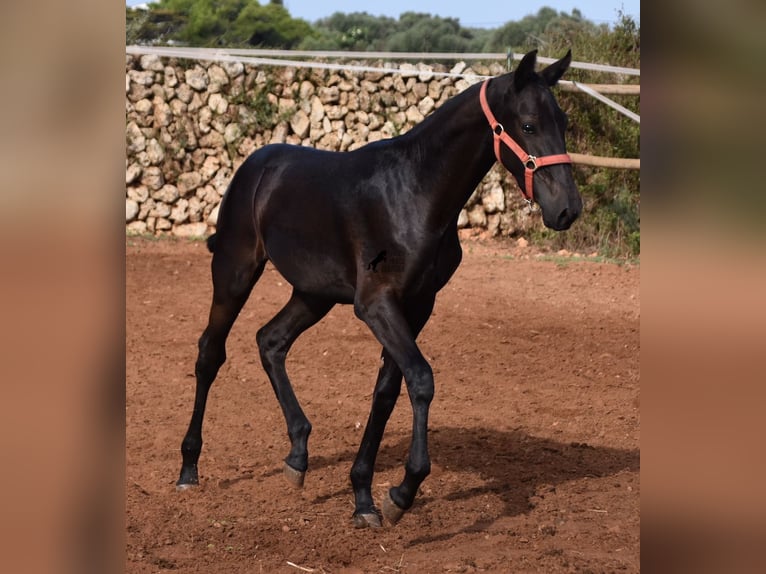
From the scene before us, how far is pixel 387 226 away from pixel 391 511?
4.38ft

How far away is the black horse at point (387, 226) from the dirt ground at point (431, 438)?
302 mm

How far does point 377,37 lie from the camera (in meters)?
45.4

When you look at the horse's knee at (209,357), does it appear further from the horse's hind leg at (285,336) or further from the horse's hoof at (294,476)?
the horse's hoof at (294,476)

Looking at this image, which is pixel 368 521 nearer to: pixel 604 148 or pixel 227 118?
pixel 604 148

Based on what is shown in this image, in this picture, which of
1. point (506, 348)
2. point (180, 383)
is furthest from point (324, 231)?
point (506, 348)

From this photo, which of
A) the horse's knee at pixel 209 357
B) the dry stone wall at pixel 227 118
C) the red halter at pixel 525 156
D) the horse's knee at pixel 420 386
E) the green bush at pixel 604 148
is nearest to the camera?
the red halter at pixel 525 156

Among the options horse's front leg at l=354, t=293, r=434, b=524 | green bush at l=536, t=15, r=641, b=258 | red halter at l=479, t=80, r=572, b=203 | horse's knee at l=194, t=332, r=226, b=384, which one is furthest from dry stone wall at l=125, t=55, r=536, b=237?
red halter at l=479, t=80, r=572, b=203

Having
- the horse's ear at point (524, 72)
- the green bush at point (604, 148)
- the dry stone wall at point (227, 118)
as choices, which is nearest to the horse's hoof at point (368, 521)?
the horse's ear at point (524, 72)

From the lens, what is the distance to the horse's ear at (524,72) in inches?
162

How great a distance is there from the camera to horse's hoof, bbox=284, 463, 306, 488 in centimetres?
524

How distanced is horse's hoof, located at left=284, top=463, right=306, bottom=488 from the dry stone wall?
29.8 feet
